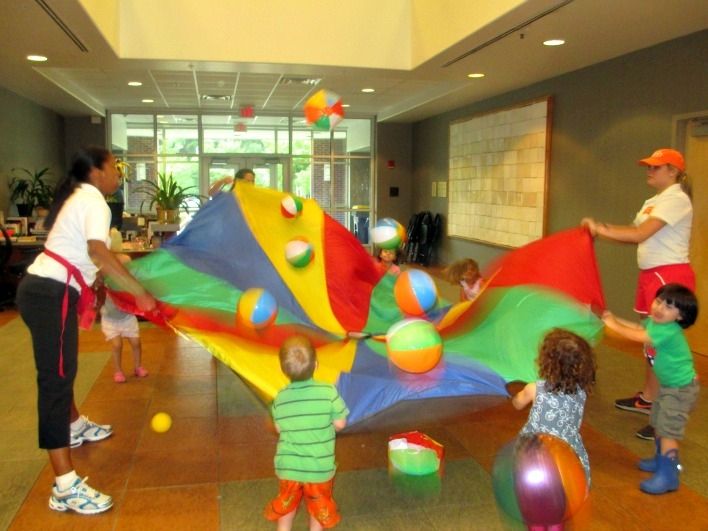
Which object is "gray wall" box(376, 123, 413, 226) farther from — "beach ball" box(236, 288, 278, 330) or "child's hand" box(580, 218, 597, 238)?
"beach ball" box(236, 288, 278, 330)

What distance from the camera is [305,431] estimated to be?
2238 millimetres

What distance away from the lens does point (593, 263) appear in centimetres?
324

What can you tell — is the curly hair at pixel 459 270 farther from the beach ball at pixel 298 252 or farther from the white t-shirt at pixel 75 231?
the white t-shirt at pixel 75 231

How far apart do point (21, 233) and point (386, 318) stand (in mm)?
5543

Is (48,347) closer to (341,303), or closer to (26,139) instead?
(341,303)

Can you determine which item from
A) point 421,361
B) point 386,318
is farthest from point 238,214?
point 421,361

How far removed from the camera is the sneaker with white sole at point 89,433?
3402 mm

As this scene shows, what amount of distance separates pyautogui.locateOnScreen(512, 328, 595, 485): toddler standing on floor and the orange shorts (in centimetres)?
78

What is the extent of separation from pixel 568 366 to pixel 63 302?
6.59ft

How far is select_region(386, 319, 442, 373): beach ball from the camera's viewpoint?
2650mm

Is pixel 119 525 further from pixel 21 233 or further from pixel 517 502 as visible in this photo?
pixel 21 233

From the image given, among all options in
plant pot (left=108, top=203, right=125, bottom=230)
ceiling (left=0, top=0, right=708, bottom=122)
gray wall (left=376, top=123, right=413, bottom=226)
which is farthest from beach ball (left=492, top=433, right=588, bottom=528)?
gray wall (left=376, top=123, right=413, bottom=226)

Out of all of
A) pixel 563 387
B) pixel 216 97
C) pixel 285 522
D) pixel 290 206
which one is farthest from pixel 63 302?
pixel 216 97

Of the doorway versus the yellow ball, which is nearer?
the yellow ball
